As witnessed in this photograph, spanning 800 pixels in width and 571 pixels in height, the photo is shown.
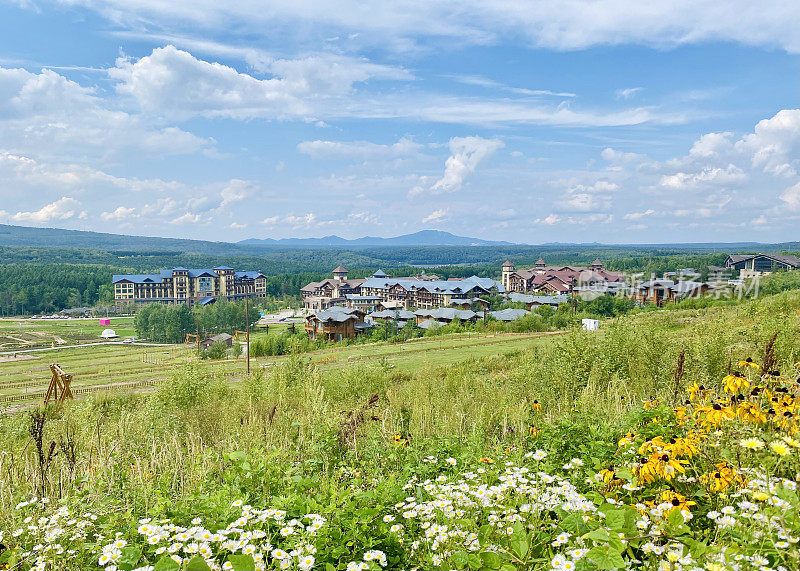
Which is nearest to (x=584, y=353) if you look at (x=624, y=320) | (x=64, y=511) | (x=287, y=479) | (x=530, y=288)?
(x=624, y=320)

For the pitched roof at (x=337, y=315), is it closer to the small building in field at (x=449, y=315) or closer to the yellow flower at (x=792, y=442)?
the small building in field at (x=449, y=315)

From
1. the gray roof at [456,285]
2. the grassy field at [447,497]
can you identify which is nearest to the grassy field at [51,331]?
the gray roof at [456,285]

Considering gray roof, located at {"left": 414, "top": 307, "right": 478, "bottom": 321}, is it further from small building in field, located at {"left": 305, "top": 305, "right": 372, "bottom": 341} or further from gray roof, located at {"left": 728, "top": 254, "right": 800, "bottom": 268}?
gray roof, located at {"left": 728, "top": 254, "right": 800, "bottom": 268}

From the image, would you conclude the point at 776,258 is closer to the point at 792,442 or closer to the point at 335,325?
the point at 792,442

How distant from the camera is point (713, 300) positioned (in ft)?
97.5

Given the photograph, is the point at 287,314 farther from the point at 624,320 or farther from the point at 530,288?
the point at 624,320

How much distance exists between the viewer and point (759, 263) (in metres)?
32.8

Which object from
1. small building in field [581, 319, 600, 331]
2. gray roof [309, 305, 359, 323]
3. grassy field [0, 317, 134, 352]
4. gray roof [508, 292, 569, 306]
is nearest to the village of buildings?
gray roof [508, 292, 569, 306]

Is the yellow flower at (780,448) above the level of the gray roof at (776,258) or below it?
below

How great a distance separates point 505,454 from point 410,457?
0.68m

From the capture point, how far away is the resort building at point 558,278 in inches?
2170

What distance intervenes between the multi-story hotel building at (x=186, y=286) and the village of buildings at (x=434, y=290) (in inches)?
6.9

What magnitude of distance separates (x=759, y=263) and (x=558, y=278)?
41.2 m

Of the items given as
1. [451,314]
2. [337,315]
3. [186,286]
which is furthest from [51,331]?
[451,314]
